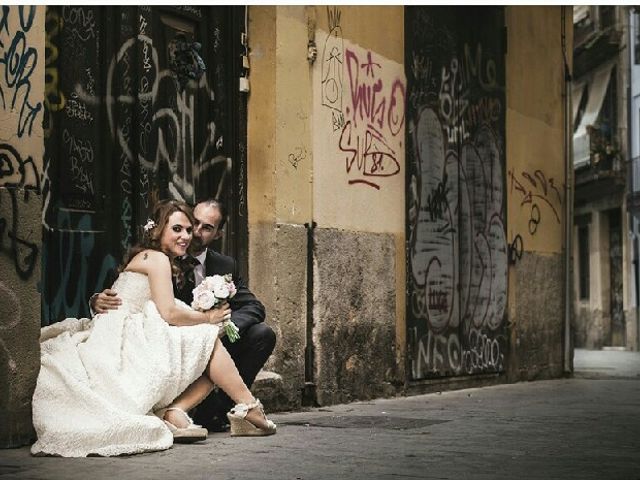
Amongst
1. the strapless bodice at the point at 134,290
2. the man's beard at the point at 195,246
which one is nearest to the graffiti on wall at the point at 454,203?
the man's beard at the point at 195,246

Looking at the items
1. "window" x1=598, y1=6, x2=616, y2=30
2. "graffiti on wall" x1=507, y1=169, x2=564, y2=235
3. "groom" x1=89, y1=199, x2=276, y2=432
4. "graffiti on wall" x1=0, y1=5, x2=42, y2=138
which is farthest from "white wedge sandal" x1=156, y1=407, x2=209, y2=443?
"window" x1=598, y1=6, x2=616, y2=30

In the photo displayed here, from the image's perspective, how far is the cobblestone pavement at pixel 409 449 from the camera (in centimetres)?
539

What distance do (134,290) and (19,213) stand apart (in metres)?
0.78

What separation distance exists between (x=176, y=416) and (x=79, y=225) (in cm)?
156

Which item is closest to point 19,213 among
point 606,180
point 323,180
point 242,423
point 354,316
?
point 242,423

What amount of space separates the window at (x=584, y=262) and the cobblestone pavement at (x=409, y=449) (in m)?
25.1

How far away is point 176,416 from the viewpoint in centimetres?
646

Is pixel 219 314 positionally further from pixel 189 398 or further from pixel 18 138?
pixel 18 138

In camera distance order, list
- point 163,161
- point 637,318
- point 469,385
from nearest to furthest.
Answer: point 163,161, point 469,385, point 637,318

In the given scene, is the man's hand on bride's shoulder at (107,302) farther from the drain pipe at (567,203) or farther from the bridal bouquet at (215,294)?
the drain pipe at (567,203)

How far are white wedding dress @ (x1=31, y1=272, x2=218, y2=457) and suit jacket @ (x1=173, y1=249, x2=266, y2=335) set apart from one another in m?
0.60

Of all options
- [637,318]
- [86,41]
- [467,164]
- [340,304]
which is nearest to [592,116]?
[637,318]

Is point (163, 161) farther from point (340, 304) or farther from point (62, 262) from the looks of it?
point (340, 304)

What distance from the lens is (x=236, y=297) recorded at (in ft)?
24.7
